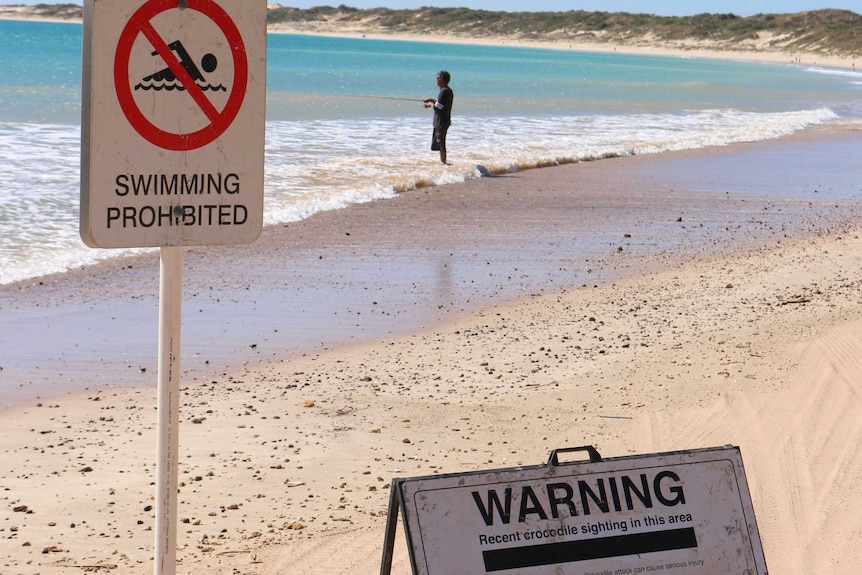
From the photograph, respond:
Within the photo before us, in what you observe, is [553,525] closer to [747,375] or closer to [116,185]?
[116,185]

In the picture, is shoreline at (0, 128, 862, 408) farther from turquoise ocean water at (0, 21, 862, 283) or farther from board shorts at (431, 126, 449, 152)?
board shorts at (431, 126, 449, 152)

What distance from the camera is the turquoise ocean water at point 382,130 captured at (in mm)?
13062

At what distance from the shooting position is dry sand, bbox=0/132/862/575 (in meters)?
4.38

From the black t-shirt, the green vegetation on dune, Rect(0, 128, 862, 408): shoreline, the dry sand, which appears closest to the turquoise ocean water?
the black t-shirt

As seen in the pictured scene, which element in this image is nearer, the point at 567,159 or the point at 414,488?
the point at 414,488

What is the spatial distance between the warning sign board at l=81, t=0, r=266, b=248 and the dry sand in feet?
6.09

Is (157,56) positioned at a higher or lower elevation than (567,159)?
higher

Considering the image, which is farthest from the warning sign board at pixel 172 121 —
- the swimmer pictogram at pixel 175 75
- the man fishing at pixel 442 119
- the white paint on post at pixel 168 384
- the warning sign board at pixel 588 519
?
the man fishing at pixel 442 119

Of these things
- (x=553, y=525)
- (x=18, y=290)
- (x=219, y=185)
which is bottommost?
(x=18, y=290)

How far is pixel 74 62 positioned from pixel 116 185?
192 feet

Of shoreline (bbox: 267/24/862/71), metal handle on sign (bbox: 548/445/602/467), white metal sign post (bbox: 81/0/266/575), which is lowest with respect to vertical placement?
metal handle on sign (bbox: 548/445/602/467)

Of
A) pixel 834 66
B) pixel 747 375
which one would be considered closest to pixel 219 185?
pixel 747 375

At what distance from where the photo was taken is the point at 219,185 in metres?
2.64

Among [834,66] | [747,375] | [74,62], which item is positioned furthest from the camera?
[834,66]
